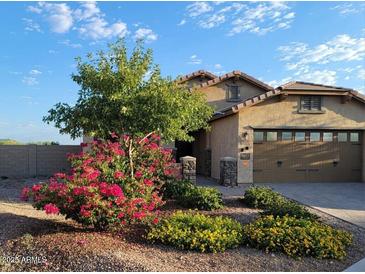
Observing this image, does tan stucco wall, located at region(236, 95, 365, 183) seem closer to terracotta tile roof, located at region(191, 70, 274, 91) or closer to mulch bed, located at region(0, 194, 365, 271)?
terracotta tile roof, located at region(191, 70, 274, 91)

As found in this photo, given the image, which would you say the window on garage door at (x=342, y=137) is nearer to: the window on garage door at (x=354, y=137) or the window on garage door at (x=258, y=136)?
the window on garage door at (x=354, y=137)

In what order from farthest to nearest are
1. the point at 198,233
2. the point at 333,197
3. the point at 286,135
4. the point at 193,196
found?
the point at 286,135, the point at 333,197, the point at 193,196, the point at 198,233

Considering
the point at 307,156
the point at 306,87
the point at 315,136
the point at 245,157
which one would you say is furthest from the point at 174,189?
the point at 315,136

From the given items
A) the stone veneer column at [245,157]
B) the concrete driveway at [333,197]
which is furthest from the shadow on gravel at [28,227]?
the stone veneer column at [245,157]

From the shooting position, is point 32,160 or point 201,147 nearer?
point 32,160

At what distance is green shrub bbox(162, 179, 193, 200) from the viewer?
10727 mm

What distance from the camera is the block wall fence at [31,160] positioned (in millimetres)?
19578

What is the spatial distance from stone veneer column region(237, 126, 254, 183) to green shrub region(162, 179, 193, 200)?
4839 millimetres

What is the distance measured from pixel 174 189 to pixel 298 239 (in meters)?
4.98

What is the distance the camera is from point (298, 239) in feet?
21.2

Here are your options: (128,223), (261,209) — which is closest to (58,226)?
(128,223)

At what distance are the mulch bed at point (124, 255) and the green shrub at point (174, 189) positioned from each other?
352 cm

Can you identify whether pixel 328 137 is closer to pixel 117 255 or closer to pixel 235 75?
pixel 235 75

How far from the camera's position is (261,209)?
32.6ft
